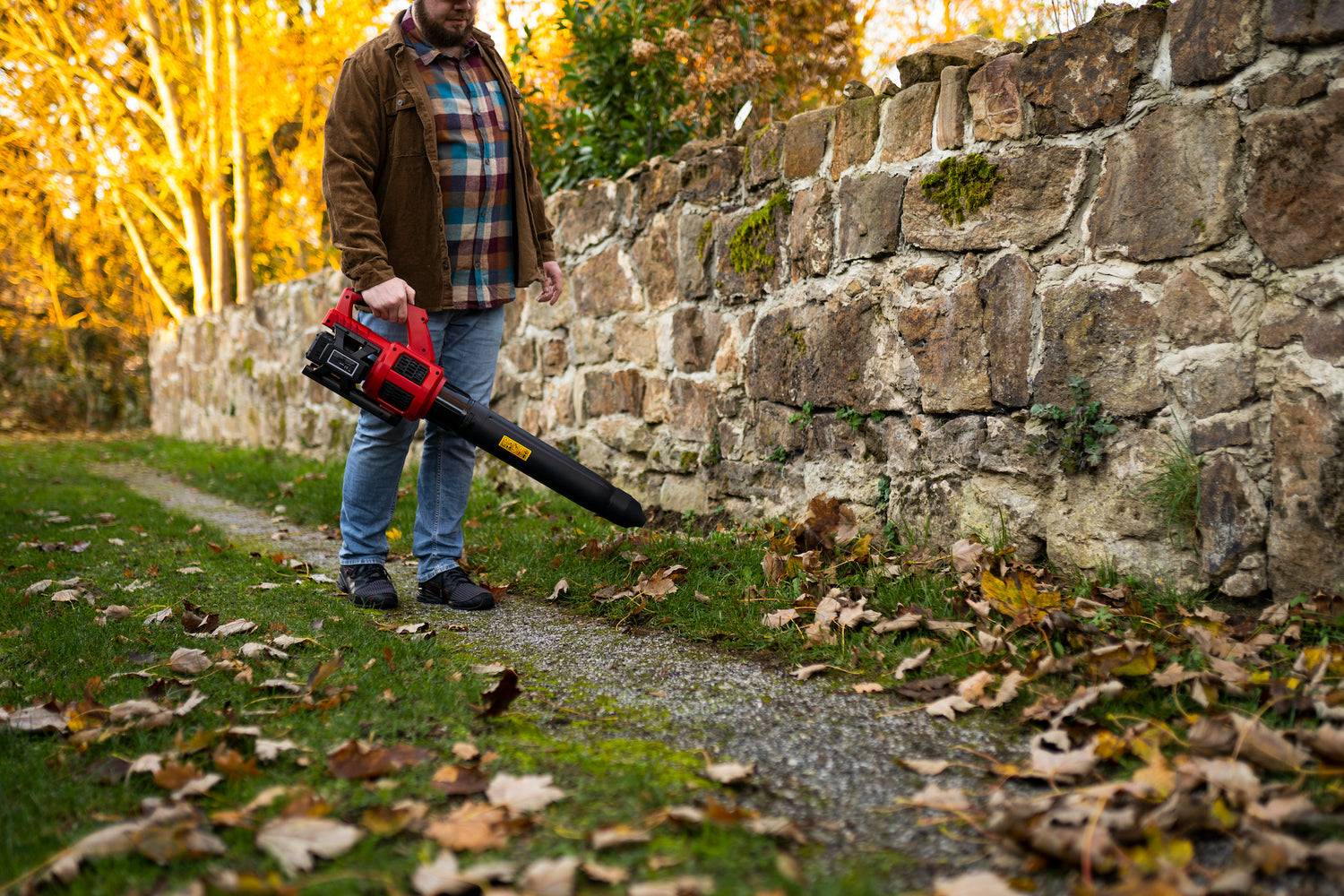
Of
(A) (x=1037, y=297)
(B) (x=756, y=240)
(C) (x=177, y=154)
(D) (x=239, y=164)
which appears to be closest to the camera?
(A) (x=1037, y=297)

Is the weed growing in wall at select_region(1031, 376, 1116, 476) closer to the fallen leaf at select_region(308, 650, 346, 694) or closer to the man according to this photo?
the man

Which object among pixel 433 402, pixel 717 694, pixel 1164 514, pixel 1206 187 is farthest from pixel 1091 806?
pixel 433 402

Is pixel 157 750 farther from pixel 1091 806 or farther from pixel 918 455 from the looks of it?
pixel 918 455

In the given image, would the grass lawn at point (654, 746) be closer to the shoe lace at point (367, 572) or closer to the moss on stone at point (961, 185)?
the shoe lace at point (367, 572)

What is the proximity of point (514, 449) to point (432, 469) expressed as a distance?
0.37 m

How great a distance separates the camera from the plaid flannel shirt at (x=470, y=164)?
2939mm

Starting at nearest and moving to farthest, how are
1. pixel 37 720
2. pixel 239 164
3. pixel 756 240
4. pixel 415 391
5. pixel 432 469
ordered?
1. pixel 37 720
2. pixel 415 391
3. pixel 432 469
4. pixel 756 240
5. pixel 239 164

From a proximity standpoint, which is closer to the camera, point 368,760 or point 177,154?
point 368,760

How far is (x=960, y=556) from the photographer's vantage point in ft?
8.99

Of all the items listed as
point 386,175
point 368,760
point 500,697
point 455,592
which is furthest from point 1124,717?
point 386,175

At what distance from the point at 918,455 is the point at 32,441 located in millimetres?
12982

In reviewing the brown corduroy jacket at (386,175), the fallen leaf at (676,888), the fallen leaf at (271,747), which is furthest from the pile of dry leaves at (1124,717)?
the brown corduroy jacket at (386,175)

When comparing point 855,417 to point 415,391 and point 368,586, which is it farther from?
point 368,586

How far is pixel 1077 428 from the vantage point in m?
2.53
